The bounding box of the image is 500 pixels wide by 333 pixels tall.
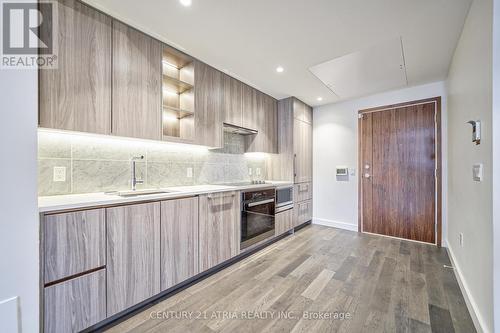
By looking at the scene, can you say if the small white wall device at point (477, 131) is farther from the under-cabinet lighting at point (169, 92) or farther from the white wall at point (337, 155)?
the under-cabinet lighting at point (169, 92)

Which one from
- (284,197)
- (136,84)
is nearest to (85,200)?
(136,84)

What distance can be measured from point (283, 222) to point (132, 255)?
7.29 ft

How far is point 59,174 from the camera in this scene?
1.68 m

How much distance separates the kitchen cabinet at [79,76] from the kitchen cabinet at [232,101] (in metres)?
1.34

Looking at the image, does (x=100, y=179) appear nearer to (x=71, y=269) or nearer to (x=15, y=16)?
(x=71, y=269)

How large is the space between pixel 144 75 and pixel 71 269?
163 cm

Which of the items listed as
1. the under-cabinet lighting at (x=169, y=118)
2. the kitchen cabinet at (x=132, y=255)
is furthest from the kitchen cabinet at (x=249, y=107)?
the kitchen cabinet at (x=132, y=255)

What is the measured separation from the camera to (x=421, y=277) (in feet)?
7.17

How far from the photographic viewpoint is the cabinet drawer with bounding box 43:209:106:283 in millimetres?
1258

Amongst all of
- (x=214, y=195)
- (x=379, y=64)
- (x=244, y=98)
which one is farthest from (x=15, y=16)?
(x=379, y=64)

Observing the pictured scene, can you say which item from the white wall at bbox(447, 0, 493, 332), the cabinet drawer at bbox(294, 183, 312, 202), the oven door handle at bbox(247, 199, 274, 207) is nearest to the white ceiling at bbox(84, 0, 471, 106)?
the white wall at bbox(447, 0, 493, 332)

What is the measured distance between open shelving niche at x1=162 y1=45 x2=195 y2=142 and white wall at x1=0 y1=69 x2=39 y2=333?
165 cm

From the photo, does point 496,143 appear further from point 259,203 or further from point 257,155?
point 257,155

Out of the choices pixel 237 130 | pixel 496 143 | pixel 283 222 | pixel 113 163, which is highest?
pixel 237 130
